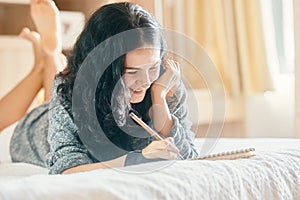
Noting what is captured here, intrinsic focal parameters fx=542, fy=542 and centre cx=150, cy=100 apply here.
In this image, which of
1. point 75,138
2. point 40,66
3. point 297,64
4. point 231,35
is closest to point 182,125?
point 75,138

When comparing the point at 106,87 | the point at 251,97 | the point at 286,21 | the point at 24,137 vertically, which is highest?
the point at 106,87

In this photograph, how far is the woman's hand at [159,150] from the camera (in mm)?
791

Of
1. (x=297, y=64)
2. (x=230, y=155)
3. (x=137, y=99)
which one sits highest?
(x=137, y=99)

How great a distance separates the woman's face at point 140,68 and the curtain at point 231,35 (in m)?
1.34

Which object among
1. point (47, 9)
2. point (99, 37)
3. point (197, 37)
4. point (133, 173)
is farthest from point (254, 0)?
point (133, 173)

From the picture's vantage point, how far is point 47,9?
4.58 ft

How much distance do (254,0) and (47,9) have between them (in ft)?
3.34

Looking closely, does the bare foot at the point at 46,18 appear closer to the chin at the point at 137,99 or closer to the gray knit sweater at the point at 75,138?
the gray knit sweater at the point at 75,138

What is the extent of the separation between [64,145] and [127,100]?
158mm

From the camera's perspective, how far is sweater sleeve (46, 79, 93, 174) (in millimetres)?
876

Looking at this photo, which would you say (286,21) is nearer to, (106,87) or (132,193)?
(106,87)

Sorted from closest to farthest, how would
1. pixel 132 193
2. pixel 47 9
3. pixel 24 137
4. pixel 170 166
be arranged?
pixel 132 193
pixel 170 166
pixel 47 9
pixel 24 137

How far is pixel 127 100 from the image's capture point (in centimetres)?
82

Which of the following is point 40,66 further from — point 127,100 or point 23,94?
point 127,100
